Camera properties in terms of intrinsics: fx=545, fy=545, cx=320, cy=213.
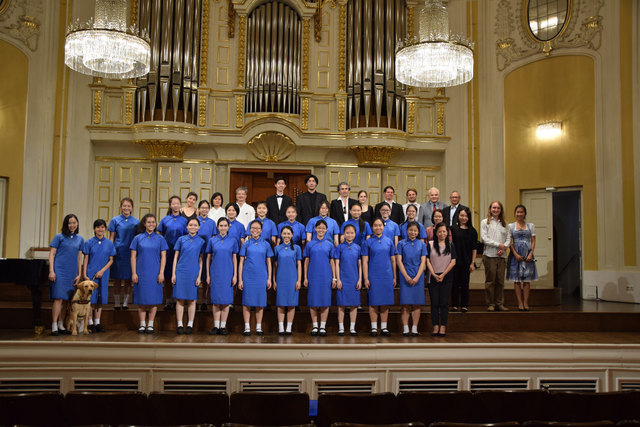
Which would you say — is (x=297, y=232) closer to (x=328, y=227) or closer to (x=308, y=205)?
(x=328, y=227)

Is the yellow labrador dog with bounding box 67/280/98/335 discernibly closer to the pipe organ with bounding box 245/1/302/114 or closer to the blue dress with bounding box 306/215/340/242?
the blue dress with bounding box 306/215/340/242

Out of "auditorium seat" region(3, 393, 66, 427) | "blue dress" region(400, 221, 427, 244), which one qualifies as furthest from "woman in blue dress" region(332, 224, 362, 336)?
"auditorium seat" region(3, 393, 66, 427)

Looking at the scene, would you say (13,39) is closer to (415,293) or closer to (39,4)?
(39,4)

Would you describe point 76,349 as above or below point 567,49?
below

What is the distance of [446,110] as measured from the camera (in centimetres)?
948

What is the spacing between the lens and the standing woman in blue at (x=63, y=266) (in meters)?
5.22

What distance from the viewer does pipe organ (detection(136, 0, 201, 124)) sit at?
344 inches

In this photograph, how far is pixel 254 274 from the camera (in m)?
5.34

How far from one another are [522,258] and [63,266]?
485 cm

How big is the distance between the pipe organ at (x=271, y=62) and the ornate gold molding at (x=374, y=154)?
51.6 inches

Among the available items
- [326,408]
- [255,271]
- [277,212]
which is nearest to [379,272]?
[255,271]

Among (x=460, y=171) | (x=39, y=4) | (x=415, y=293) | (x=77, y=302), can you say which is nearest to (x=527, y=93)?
(x=460, y=171)

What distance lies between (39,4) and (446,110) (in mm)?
6923

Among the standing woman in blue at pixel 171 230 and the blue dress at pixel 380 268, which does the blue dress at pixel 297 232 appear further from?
the standing woman in blue at pixel 171 230
